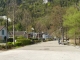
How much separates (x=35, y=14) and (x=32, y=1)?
32.2 m

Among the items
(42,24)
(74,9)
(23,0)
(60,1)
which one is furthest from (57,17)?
(23,0)

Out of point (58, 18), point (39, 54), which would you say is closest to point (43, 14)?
point (58, 18)

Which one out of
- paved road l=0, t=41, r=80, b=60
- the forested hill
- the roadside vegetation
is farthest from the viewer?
the forested hill

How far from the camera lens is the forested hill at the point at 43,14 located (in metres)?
53.9

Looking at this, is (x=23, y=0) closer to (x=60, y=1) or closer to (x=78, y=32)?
(x=60, y=1)

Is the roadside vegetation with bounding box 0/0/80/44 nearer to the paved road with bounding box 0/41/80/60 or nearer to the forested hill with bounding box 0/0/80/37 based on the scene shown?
the forested hill with bounding box 0/0/80/37

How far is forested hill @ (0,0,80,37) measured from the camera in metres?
53.9

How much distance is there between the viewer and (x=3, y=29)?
260ft

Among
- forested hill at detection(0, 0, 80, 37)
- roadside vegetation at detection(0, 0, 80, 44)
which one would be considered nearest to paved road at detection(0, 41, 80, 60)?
roadside vegetation at detection(0, 0, 80, 44)

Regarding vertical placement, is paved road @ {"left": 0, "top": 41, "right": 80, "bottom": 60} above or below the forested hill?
below

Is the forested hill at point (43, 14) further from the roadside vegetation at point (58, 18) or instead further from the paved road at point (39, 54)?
the paved road at point (39, 54)

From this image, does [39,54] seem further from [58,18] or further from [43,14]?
[43,14]

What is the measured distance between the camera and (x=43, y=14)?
133 metres

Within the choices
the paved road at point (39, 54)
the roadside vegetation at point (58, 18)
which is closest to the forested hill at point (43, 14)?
the roadside vegetation at point (58, 18)
